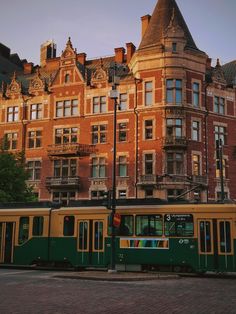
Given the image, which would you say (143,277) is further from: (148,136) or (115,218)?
(148,136)

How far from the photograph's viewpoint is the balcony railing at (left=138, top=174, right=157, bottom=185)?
3862cm

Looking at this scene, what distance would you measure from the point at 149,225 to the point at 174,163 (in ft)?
61.7

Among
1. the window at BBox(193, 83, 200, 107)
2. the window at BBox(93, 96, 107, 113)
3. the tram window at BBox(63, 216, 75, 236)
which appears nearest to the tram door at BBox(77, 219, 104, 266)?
the tram window at BBox(63, 216, 75, 236)

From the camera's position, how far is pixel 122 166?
1631 inches

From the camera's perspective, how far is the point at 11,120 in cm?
4788

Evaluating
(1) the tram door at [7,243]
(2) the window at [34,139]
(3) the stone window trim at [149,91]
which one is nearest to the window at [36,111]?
(2) the window at [34,139]

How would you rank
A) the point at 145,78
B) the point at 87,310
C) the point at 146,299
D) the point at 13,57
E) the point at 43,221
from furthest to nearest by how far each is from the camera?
the point at 13,57 → the point at 145,78 → the point at 43,221 → the point at 146,299 → the point at 87,310

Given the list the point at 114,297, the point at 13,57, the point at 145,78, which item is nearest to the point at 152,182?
the point at 145,78

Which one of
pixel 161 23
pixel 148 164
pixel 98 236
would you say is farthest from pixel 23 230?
pixel 161 23

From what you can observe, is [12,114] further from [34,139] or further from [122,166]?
[122,166]

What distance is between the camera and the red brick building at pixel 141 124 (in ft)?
130

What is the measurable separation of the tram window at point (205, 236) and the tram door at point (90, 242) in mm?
4764

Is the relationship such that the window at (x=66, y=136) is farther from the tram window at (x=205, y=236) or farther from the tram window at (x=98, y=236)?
the tram window at (x=205, y=236)

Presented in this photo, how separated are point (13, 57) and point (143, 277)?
54.2 metres
